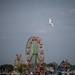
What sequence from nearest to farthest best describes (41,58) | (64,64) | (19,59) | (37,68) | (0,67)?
(64,64) < (41,58) < (37,68) < (19,59) < (0,67)

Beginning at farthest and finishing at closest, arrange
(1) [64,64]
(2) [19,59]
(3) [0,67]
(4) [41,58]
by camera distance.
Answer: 1. (3) [0,67]
2. (2) [19,59]
3. (4) [41,58]
4. (1) [64,64]

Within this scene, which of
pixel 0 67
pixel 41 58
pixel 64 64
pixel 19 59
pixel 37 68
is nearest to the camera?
pixel 64 64

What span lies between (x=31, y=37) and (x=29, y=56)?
1395mm

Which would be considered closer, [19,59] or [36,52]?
[36,52]

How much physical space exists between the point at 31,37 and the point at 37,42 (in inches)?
23.1

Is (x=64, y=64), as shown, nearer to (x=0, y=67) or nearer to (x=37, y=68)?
(x=37, y=68)

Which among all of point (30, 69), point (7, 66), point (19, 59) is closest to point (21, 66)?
point (19, 59)

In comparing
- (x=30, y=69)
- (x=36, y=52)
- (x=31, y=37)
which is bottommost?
(x=30, y=69)

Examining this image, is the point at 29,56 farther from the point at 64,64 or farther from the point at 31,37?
the point at 64,64

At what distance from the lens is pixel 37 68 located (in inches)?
707

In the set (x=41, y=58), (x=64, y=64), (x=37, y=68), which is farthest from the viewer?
(x=37, y=68)

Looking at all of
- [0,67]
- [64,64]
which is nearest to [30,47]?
[64,64]

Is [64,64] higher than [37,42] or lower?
lower

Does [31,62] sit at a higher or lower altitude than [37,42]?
lower
